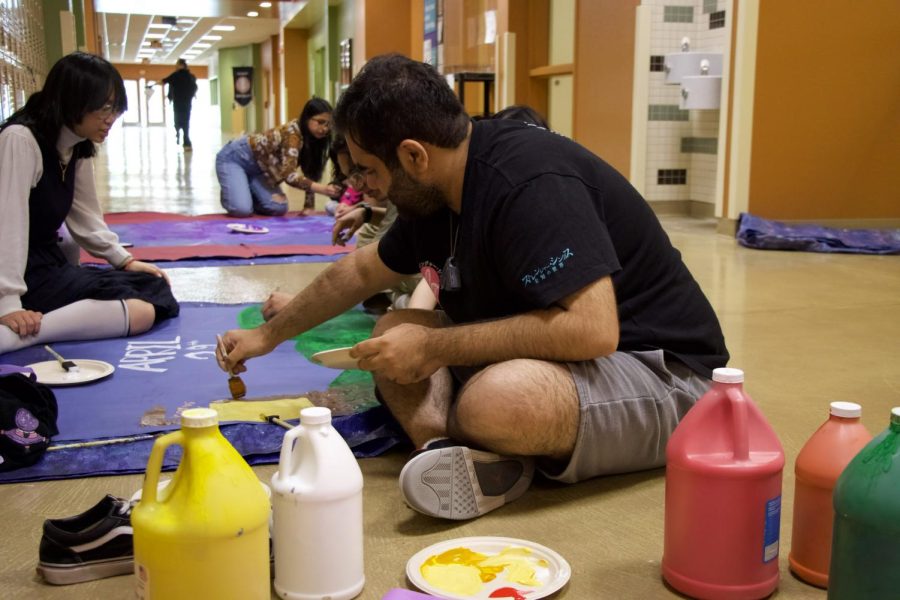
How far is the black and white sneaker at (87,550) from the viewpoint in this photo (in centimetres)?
155

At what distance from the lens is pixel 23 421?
2.07 m

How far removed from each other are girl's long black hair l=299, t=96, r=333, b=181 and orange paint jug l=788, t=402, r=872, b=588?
→ 461cm

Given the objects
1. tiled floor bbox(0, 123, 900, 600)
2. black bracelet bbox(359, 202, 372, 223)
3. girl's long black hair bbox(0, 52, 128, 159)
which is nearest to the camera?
tiled floor bbox(0, 123, 900, 600)

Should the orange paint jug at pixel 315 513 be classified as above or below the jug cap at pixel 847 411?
below

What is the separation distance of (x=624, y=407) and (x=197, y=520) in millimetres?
920

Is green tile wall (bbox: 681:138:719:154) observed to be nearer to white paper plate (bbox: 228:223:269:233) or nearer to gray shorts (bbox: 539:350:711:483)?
white paper plate (bbox: 228:223:269:233)

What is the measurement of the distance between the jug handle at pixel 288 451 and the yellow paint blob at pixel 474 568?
0.30m

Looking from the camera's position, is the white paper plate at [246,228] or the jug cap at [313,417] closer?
the jug cap at [313,417]

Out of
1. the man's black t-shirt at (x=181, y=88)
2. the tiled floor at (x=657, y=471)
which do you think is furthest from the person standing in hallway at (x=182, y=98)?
the tiled floor at (x=657, y=471)

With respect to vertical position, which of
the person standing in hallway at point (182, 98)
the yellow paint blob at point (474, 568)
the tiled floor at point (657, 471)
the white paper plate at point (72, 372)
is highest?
the person standing in hallway at point (182, 98)

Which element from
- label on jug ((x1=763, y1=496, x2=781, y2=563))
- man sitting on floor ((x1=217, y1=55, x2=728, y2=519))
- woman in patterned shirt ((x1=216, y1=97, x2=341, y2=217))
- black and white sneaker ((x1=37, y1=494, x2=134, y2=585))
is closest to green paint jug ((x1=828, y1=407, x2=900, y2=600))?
label on jug ((x1=763, y1=496, x2=781, y2=563))

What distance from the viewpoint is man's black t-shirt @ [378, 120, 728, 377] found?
171 cm

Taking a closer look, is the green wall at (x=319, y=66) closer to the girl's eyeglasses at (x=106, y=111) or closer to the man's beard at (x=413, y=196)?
the girl's eyeglasses at (x=106, y=111)

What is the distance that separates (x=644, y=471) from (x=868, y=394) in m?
0.98
